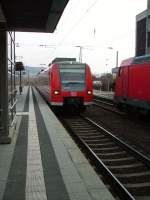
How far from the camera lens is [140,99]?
20.1m

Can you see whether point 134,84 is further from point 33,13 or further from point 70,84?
point 33,13

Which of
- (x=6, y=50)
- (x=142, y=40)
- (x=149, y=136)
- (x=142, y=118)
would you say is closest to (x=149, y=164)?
(x=6, y=50)

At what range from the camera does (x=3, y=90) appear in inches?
463

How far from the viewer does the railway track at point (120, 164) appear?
27.1ft

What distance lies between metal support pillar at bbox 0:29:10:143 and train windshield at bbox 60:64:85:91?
1211 cm

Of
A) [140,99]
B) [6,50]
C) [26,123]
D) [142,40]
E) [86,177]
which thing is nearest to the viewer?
[86,177]

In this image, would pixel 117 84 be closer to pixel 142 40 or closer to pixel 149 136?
pixel 149 136

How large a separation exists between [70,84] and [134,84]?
4.03 meters

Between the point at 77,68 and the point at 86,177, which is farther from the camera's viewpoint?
the point at 77,68

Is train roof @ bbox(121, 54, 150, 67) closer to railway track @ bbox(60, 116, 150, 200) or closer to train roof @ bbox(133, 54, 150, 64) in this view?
train roof @ bbox(133, 54, 150, 64)

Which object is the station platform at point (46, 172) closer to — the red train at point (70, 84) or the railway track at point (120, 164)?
the railway track at point (120, 164)

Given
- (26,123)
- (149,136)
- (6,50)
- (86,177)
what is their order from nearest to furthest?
(86,177)
(6,50)
(149,136)
(26,123)

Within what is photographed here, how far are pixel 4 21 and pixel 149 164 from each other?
4.78m

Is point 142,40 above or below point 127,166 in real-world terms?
above
